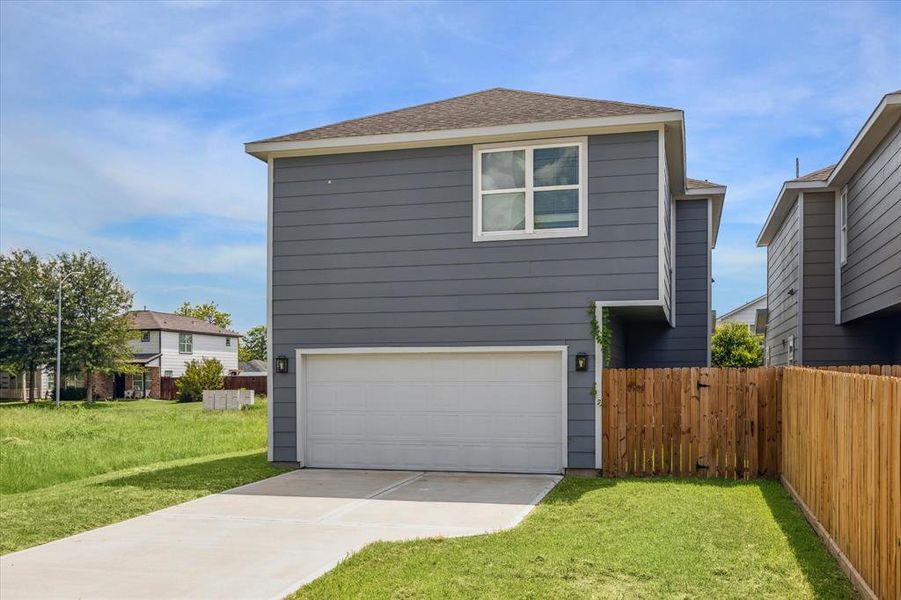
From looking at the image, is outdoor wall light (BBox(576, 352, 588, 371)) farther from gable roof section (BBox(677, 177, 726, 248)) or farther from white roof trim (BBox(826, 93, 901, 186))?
gable roof section (BBox(677, 177, 726, 248))

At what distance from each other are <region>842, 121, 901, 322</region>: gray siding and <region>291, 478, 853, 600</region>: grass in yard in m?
4.97

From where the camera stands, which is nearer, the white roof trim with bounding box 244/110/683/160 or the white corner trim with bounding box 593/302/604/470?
the white roof trim with bounding box 244/110/683/160

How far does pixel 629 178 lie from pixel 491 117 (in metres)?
2.24

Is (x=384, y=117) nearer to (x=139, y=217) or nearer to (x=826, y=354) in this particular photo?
(x=826, y=354)

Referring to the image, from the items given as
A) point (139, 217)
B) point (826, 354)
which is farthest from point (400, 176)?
point (139, 217)

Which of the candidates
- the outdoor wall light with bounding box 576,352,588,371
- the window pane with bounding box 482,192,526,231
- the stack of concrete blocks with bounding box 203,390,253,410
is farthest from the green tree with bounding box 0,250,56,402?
the outdoor wall light with bounding box 576,352,588,371

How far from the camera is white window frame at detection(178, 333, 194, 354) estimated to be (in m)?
49.8

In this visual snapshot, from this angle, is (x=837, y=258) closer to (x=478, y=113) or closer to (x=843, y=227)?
(x=843, y=227)

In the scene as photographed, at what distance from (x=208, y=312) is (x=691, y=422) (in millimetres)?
67940

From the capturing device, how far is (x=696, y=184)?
16984 millimetres

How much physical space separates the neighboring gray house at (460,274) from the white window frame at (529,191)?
2 centimetres

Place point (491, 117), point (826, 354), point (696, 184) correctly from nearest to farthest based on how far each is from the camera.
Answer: point (491, 117) → point (826, 354) → point (696, 184)

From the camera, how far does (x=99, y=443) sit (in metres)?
15.2

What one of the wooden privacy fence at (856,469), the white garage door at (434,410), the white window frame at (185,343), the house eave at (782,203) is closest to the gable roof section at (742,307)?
the house eave at (782,203)
